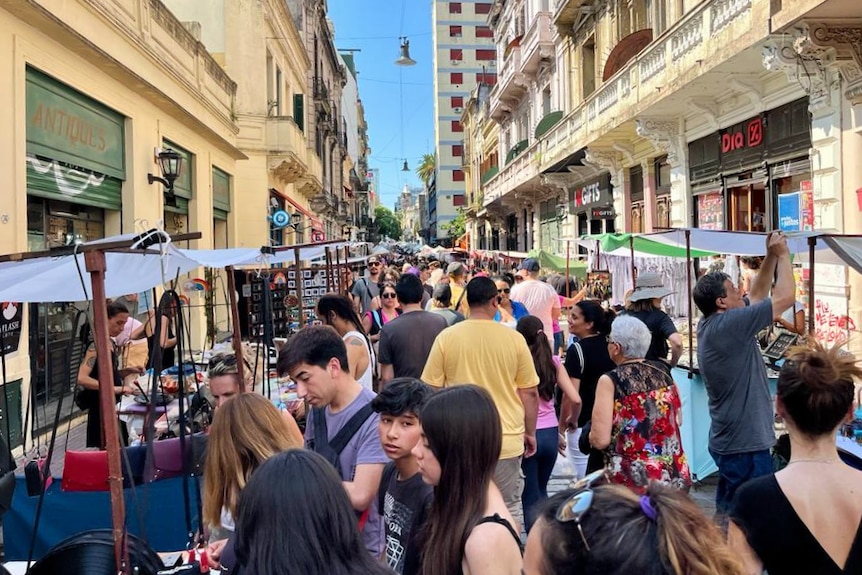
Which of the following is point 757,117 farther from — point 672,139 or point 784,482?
point 784,482

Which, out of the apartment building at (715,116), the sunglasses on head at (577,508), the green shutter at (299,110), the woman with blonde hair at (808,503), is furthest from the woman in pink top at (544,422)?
the green shutter at (299,110)

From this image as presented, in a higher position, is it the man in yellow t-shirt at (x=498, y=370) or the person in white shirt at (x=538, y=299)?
the person in white shirt at (x=538, y=299)

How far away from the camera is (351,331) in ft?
16.7

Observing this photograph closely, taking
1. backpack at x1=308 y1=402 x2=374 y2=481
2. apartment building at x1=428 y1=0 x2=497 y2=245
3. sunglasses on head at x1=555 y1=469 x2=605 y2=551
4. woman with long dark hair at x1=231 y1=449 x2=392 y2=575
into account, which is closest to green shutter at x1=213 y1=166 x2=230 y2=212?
backpack at x1=308 y1=402 x2=374 y2=481

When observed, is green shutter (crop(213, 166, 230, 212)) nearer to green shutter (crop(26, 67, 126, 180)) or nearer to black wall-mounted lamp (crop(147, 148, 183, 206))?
black wall-mounted lamp (crop(147, 148, 183, 206))

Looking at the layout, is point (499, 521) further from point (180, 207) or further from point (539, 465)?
point (180, 207)

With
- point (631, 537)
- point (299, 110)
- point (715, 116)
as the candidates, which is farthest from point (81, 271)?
point (299, 110)

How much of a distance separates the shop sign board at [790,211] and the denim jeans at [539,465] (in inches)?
293

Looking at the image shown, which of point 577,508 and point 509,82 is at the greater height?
point 509,82

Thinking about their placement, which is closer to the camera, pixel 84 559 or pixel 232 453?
pixel 232 453

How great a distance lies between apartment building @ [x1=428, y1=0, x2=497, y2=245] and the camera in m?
67.6

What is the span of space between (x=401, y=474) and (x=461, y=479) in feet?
1.78

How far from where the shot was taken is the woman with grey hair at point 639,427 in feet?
11.2

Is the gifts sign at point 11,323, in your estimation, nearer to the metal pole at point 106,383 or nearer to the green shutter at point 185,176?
the metal pole at point 106,383
